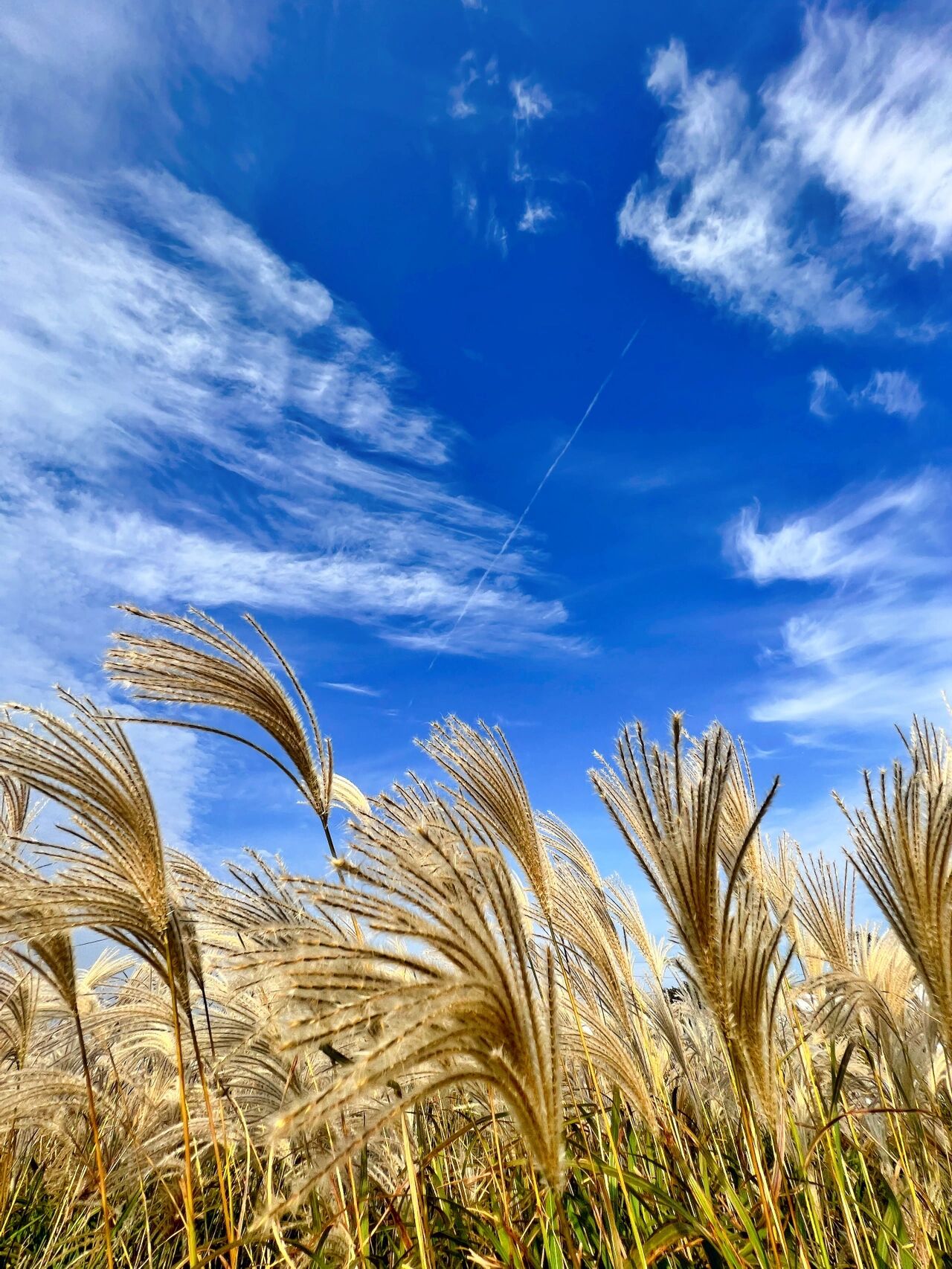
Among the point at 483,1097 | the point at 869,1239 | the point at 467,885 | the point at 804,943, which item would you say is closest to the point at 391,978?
the point at 467,885

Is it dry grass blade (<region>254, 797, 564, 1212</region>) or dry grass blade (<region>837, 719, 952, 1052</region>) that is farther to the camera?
dry grass blade (<region>837, 719, 952, 1052</region>)

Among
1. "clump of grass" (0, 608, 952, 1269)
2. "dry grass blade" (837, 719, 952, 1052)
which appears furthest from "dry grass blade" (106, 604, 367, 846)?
"dry grass blade" (837, 719, 952, 1052)

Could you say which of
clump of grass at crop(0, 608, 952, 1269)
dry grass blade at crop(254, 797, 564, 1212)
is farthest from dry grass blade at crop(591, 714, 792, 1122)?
dry grass blade at crop(254, 797, 564, 1212)

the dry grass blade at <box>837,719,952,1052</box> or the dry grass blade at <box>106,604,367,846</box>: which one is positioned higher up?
the dry grass blade at <box>106,604,367,846</box>

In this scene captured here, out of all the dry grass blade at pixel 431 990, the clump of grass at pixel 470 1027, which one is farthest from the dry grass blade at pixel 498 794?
the dry grass blade at pixel 431 990

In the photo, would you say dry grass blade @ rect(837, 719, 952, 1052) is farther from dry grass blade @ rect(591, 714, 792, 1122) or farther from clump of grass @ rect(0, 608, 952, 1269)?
dry grass blade @ rect(591, 714, 792, 1122)

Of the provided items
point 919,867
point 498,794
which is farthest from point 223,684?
point 919,867

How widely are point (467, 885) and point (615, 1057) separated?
228cm

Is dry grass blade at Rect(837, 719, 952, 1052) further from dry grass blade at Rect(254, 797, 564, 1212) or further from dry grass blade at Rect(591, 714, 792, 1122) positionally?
dry grass blade at Rect(254, 797, 564, 1212)

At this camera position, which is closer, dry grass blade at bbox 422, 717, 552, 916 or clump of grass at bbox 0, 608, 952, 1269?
clump of grass at bbox 0, 608, 952, 1269

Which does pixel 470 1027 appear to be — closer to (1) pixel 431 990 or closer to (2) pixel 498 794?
(1) pixel 431 990

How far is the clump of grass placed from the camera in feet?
4.92

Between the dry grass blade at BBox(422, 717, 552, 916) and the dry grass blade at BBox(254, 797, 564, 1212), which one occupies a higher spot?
the dry grass blade at BBox(422, 717, 552, 916)

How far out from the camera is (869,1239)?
113 inches
